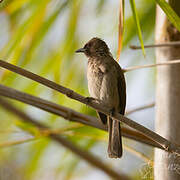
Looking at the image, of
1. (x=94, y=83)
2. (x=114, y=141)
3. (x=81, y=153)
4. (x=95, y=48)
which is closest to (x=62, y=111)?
(x=81, y=153)

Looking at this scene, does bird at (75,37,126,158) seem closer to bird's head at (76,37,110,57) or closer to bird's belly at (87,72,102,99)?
bird's belly at (87,72,102,99)

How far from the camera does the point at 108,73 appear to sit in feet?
11.8

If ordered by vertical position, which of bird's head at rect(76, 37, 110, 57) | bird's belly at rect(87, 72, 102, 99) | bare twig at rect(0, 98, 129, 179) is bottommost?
bare twig at rect(0, 98, 129, 179)

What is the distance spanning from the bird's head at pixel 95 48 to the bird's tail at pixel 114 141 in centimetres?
74

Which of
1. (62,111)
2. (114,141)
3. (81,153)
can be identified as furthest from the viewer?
(114,141)

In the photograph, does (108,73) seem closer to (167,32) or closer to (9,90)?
(167,32)

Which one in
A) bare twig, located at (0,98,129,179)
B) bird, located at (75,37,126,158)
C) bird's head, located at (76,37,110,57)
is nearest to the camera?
bare twig, located at (0,98,129,179)

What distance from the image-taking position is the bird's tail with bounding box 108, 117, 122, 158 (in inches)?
123

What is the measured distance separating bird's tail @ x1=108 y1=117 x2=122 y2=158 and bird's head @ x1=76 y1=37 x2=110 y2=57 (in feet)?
2.43

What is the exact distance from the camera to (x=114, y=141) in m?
3.27

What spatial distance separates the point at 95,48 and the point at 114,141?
1094mm

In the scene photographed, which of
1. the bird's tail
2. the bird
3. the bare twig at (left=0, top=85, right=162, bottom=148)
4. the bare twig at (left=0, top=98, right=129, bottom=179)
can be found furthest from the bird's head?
the bare twig at (left=0, top=85, right=162, bottom=148)

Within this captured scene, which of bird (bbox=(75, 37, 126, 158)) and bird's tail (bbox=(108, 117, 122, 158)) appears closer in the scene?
bird's tail (bbox=(108, 117, 122, 158))

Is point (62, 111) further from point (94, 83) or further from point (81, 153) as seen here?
point (94, 83)
